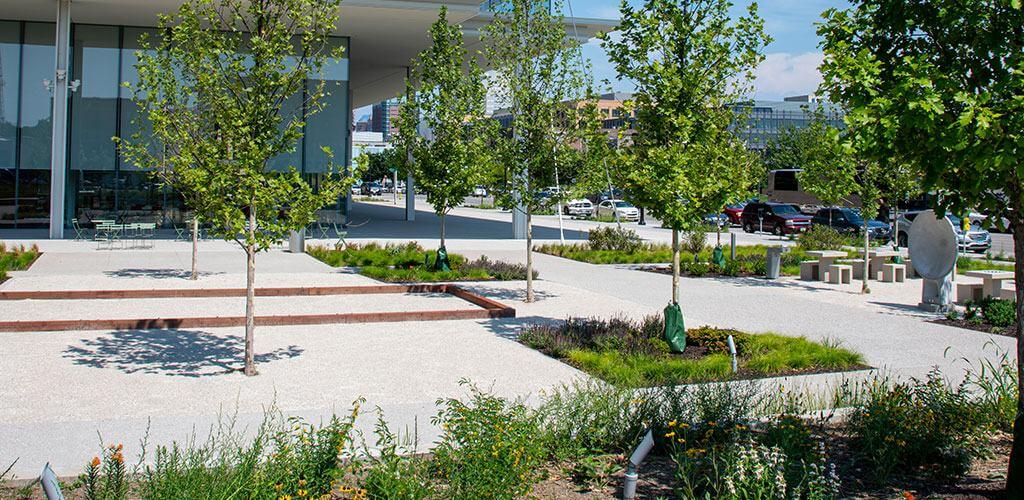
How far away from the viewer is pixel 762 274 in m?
23.0

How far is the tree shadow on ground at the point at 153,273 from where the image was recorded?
18936 mm

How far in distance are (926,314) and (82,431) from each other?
46.9 ft

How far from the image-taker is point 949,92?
5.90 meters

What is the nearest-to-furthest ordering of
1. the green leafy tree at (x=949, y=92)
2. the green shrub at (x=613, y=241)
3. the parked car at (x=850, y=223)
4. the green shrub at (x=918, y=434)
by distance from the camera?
the green leafy tree at (x=949, y=92)
the green shrub at (x=918, y=434)
the green shrub at (x=613, y=241)
the parked car at (x=850, y=223)

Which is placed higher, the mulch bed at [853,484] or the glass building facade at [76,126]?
the glass building facade at [76,126]

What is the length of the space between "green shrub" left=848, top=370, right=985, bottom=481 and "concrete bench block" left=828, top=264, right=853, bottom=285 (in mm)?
15196

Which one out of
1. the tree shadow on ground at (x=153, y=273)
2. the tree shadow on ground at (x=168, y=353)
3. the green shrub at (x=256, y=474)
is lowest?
the tree shadow on ground at (x=168, y=353)

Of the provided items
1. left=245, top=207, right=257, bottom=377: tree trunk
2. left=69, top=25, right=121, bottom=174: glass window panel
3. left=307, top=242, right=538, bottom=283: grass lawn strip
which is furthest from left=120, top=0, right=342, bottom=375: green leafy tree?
left=69, top=25, right=121, bottom=174: glass window panel

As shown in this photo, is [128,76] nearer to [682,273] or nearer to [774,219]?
[682,273]

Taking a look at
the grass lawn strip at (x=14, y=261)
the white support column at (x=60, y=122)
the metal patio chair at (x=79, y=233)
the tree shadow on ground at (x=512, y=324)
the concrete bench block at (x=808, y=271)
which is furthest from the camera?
the white support column at (x=60, y=122)

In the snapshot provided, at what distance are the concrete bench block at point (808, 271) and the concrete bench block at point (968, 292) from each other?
430cm

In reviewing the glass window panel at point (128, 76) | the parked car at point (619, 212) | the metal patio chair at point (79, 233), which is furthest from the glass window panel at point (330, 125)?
the parked car at point (619, 212)

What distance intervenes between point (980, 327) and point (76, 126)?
29045mm

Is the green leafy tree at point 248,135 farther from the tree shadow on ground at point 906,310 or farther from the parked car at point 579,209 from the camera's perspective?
the parked car at point 579,209
